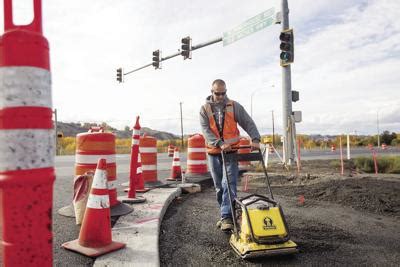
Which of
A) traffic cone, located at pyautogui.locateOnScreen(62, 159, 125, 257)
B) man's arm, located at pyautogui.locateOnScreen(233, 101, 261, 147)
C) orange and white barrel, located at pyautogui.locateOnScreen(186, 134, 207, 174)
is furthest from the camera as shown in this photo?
orange and white barrel, located at pyautogui.locateOnScreen(186, 134, 207, 174)

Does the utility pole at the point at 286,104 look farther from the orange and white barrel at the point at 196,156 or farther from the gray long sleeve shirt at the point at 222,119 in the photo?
the gray long sleeve shirt at the point at 222,119

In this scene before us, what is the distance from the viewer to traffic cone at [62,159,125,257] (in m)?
3.74

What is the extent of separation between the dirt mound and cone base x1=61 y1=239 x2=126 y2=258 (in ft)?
14.8

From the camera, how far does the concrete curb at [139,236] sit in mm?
3410

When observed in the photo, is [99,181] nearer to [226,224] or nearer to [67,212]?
[226,224]

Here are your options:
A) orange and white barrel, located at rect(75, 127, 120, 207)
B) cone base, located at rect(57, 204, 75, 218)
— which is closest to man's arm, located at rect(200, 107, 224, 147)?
orange and white barrel, located at rect(75, 127, 120, 207)

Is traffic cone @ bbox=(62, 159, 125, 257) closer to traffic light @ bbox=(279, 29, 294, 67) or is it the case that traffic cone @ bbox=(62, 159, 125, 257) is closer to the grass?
traffic light @ bbox=(279, 29, 294, 67)


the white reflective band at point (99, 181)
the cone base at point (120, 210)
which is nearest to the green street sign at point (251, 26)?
the cone base at point (120, 210)

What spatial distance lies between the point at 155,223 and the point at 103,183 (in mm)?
1096

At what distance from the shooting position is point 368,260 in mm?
3826

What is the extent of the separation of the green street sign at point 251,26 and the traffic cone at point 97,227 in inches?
487

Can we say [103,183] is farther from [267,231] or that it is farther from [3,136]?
[3,136]

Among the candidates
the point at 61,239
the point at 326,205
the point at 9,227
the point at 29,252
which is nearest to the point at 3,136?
the point at 9,227

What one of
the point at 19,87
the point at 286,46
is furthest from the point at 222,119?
the point at 286,46
